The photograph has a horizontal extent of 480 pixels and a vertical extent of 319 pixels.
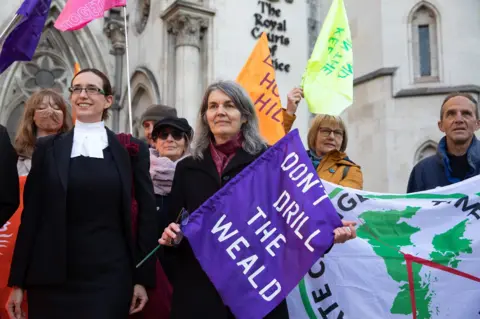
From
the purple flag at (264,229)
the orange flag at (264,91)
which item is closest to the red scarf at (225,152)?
the purple flag at (264,229)

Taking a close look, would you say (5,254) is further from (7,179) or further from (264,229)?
(264,229)

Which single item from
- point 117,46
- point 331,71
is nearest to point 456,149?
point 331,71

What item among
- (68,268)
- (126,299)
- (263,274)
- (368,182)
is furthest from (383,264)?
(368,182)

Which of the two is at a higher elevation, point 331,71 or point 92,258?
point 331,71

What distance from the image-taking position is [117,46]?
1272cm

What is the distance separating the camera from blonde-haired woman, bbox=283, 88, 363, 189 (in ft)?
13.4

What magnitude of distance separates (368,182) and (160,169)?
874 centimetres

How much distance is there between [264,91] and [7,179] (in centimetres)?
302

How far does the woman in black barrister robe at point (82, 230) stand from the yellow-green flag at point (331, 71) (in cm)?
235

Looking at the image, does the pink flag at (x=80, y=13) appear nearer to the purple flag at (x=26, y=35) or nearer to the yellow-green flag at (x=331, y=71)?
the purple flag at (x=26, y=35)

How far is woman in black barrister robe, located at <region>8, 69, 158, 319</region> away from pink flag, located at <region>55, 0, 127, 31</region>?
2.85 m

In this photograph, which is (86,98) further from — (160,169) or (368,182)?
(368,182)

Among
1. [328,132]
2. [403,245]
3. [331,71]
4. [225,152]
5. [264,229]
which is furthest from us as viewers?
[331,71]

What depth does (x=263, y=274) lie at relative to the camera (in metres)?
2.63
